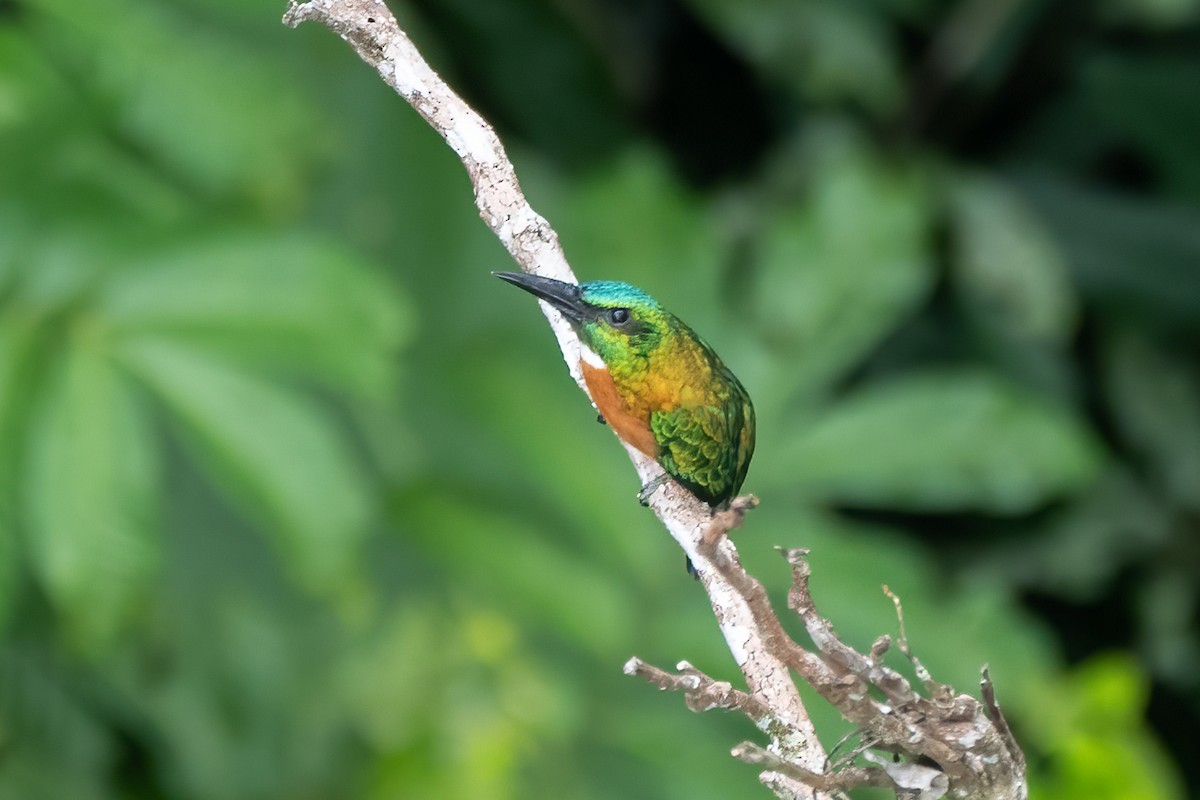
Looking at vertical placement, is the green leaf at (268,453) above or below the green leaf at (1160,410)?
below

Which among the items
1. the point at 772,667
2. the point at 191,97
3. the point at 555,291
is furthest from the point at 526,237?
the point at 191,97

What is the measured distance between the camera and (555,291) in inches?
26.7

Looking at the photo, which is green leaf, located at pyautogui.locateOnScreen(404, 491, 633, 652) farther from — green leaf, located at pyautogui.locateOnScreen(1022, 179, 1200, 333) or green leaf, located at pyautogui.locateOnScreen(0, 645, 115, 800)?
green leaf, located at pyautogui.locateOnScreen(1022, 179, 1200, 333)

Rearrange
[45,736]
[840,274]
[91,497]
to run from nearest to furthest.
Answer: [91,497], [45,736], [840,274]

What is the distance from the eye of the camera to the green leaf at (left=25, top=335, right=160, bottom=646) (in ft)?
5.57

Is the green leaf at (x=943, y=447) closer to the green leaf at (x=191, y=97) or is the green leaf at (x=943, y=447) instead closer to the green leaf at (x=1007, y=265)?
the green leaf at (x=1007, y=265)

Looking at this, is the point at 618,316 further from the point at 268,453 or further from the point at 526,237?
the point at 268,453

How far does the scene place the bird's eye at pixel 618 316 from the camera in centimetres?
72

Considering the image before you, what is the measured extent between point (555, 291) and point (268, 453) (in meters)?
1.26

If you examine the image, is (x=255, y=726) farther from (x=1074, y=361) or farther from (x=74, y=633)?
(x=1074, y=361)

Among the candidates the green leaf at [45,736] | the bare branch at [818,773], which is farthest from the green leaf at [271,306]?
the bare branch at [818,773]

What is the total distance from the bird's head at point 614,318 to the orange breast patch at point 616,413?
0.04 feet

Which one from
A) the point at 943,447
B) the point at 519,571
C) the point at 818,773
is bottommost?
the point at 818,773

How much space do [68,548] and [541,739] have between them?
2.80ft
